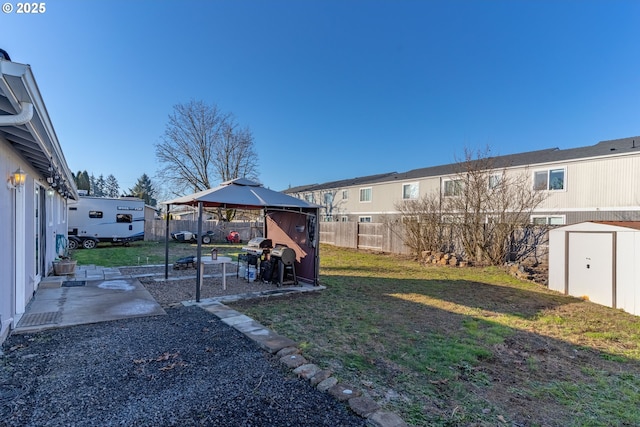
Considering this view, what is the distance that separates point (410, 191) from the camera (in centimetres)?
1917

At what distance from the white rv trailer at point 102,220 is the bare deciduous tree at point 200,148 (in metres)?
7.20

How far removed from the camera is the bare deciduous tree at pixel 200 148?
23.1 meters

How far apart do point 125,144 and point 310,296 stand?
661 inches

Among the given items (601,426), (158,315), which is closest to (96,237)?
(158,315)

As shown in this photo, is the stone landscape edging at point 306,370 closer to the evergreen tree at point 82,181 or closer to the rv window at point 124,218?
the rv window at point 124,218

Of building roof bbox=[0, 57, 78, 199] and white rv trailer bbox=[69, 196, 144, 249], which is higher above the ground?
building roof bbox=[0, 57, 78, 199]

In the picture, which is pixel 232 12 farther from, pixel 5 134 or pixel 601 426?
pixel 601 426

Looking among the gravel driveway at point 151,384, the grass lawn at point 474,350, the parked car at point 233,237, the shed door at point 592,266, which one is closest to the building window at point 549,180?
the shed door at point 592,266

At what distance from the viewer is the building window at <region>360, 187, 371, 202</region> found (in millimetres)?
21672

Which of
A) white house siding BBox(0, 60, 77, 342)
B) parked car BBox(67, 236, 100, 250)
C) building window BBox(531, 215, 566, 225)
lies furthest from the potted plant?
building window BBox(531, 215, 566, 225)

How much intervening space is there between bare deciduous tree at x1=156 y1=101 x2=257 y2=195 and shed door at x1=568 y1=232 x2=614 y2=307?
20730mm

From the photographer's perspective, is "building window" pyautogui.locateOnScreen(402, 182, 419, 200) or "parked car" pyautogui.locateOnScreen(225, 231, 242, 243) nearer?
"building window" pyautogui.locateOnScreen(402, 182, 419, 200)

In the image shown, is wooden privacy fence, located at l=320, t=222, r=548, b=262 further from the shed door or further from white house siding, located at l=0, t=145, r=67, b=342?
white house siding, located at l=0, t=145, r=67, b=342

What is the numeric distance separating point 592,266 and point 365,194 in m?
15.7
